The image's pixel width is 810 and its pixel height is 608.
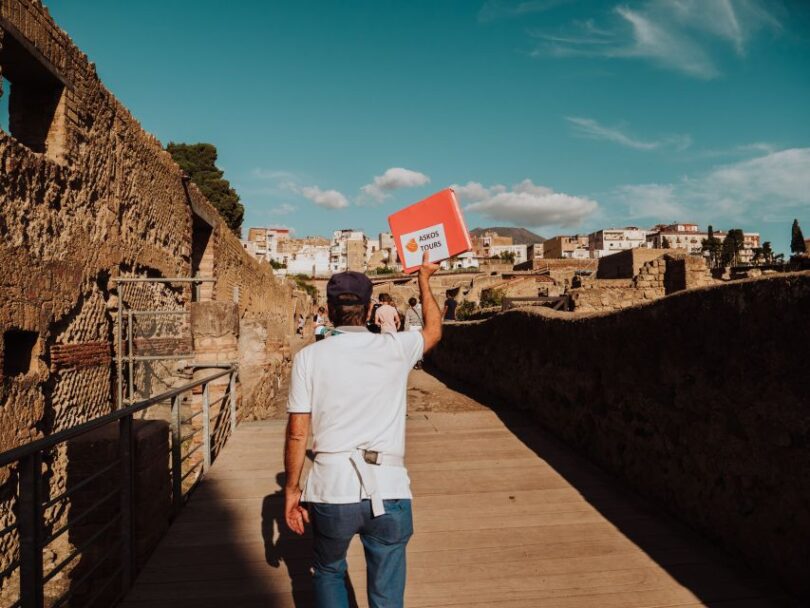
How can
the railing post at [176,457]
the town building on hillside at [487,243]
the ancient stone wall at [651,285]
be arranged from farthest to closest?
the town building on hillside at [487,243], the ancient stone wall at [651,285], the railing post at [176,457]

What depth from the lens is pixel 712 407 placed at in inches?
130

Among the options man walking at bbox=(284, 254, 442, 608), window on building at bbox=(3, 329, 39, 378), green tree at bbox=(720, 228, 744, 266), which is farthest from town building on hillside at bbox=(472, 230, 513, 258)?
man walking at bbox=(284, 254, 442, 608)

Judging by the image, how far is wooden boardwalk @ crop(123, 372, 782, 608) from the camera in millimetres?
2895

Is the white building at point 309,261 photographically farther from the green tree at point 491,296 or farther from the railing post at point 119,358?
the railing post at point 119,358

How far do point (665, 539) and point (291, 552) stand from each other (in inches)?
94.8

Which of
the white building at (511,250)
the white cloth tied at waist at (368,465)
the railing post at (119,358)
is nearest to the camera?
the white cloth tied at waist at (368,465)

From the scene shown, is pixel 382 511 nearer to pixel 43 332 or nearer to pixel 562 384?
pixel 562 384

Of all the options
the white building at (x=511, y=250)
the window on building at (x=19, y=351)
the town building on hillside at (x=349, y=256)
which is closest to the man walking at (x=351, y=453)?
the window on building at (x=19, y=351)

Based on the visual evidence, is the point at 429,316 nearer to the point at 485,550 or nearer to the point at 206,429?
the point at 485,550

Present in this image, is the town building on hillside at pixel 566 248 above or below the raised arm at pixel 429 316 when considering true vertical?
above

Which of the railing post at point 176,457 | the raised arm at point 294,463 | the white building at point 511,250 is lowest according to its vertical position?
the railing post at point 176,457

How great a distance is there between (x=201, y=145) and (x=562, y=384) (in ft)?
134

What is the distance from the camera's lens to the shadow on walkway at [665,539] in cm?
284

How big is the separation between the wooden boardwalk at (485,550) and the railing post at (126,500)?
10cm
